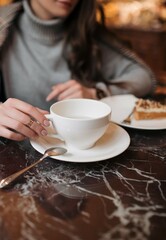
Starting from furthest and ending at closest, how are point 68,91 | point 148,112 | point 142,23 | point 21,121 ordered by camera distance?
point 142,23 → point 68,91 → point 148,112 → point 21,121

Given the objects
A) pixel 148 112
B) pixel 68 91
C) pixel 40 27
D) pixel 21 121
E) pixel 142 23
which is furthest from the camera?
pixel 142 23

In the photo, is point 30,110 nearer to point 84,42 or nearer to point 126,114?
point 126,114

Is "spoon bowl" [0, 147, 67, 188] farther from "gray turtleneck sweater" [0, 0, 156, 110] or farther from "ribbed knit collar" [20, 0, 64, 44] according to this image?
"ribbed knit collar" [20, 0, 64, 44]

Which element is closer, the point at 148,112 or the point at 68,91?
the point at 148,112

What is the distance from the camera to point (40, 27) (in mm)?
1184

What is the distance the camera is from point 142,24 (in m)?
2.63

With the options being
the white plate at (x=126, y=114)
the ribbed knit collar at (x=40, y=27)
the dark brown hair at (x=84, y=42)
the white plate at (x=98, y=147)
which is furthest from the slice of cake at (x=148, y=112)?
the ribbed knit collar at (x=40, y=27)

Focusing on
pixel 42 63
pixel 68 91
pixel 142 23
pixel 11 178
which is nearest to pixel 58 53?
pixel 42 63

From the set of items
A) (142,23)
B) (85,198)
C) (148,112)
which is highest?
(85,198)

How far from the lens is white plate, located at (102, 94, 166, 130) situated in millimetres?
761

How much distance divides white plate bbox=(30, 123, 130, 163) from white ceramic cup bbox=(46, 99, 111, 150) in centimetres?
2

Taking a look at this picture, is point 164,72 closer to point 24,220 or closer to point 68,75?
point 68,75

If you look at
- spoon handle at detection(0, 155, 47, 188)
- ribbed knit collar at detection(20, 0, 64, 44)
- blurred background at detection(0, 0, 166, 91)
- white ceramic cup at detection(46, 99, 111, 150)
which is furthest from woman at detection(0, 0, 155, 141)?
blurred background at detection(0, 0, 166, 91)

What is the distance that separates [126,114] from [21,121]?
31 cm
